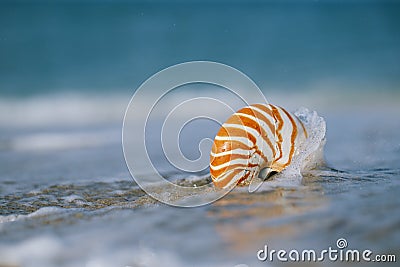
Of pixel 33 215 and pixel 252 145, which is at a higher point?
pixel 252 145

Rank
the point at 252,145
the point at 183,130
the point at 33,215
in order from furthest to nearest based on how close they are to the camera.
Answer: the point at 183,130 → the point at 252,145 → the point at 33,215

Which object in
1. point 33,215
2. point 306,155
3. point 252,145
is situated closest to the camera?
point 33,215

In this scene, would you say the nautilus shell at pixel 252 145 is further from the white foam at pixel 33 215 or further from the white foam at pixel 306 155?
the white foam at pixel 33 215

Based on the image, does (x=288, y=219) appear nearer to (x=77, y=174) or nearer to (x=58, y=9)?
(x=77, y=174)

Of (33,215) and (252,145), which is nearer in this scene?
(33,215)

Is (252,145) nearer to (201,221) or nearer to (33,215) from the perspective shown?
(201,221)

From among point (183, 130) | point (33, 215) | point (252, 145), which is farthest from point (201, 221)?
point (183, 130)

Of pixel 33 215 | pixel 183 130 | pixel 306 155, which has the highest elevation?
pixel 183 130

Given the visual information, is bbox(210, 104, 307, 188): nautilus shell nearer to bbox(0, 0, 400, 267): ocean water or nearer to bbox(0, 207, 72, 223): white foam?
bbox(0, 0, 400, 267): ocean water

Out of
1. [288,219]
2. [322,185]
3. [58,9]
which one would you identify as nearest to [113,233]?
[288,219]
